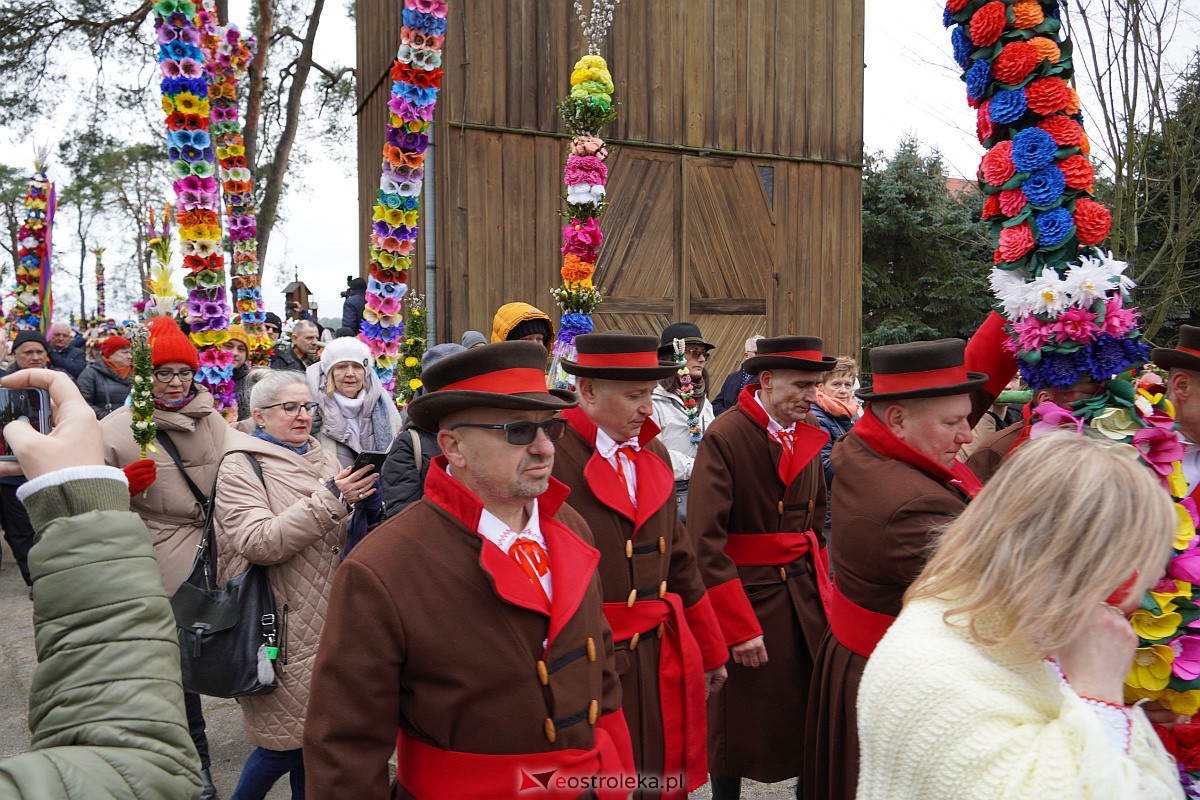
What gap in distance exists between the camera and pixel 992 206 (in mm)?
2834

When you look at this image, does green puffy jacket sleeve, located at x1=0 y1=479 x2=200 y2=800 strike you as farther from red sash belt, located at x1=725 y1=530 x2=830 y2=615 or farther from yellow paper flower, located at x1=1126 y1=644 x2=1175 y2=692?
red sash belt, located at x1=725 y1=530 x2=830 y2=615

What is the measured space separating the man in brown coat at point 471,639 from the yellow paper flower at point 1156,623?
1433 millimetres

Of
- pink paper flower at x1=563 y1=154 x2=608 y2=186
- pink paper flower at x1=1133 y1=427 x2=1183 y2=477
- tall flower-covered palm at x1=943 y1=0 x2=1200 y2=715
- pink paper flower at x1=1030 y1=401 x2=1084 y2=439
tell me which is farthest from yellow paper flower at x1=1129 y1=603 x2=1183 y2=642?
pink paper flower at x1=563 y1=154 x2=608 y2=186

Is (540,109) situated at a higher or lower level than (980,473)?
higher

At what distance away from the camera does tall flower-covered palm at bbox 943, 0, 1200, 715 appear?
2350mm

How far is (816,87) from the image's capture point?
13.4m

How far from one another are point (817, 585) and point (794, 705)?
57 cm

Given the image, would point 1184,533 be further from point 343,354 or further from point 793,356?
point 343,354

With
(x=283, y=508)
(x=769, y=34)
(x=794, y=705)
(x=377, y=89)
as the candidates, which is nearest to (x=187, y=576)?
(x=283, y=508)

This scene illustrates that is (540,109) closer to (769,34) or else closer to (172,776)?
(769,34)

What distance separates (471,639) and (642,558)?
4.05 feet

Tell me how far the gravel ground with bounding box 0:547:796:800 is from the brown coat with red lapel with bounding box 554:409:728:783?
1.54 m

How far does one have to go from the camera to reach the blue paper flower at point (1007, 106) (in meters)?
2.67

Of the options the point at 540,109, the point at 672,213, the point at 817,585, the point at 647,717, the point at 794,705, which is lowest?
the point at 794,705
